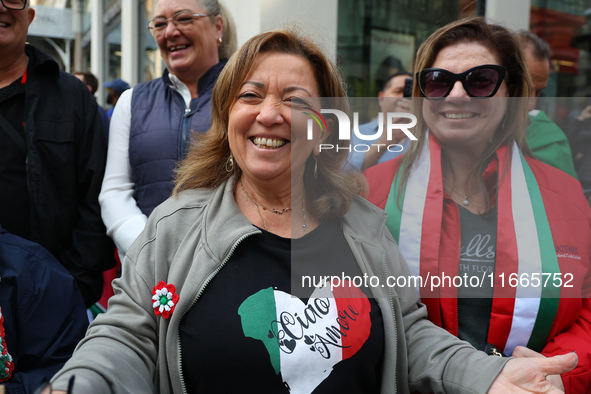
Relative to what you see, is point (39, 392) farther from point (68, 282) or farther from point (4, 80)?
point (4, 80)

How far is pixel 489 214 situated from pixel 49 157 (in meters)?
1.75

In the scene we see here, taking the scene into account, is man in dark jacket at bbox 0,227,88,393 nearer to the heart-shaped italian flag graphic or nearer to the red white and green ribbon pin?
the red white and green ribbon pin

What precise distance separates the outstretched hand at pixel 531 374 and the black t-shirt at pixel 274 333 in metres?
0.35

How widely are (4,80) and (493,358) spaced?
2.17 metres

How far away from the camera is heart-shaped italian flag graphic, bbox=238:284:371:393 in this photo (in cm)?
153

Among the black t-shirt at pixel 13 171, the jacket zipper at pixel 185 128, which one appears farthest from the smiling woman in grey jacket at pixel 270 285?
the black t-shirt at pixel 13 171

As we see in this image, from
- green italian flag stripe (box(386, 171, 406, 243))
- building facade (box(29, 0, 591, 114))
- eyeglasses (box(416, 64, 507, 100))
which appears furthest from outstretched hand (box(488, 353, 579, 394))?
building facade (box(29, 0, 591, 114))

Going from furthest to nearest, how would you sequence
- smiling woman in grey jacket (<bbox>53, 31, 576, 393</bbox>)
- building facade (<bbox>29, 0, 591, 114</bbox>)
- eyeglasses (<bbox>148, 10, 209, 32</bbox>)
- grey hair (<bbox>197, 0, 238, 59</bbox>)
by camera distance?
building facade (<bbox>29, 0, 591, 114</bbox>) < grey hair (<bbox>197, 0, 238, 59</bbox>) < eyeglasses (<bbox>148, 10, 209, 32</bbox>) < smiling woman in grey jacket (<bbox>53, 31, 576, 393</bbox>)

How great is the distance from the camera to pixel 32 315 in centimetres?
175

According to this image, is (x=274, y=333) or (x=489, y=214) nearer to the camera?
(x=274, y=333)

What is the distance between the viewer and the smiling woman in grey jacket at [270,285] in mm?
1506

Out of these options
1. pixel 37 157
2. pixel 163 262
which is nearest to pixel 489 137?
pixel 163 262

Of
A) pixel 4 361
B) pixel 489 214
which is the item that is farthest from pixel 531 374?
pixel 4 361

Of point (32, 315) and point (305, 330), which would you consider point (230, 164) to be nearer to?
point (305, 330)
